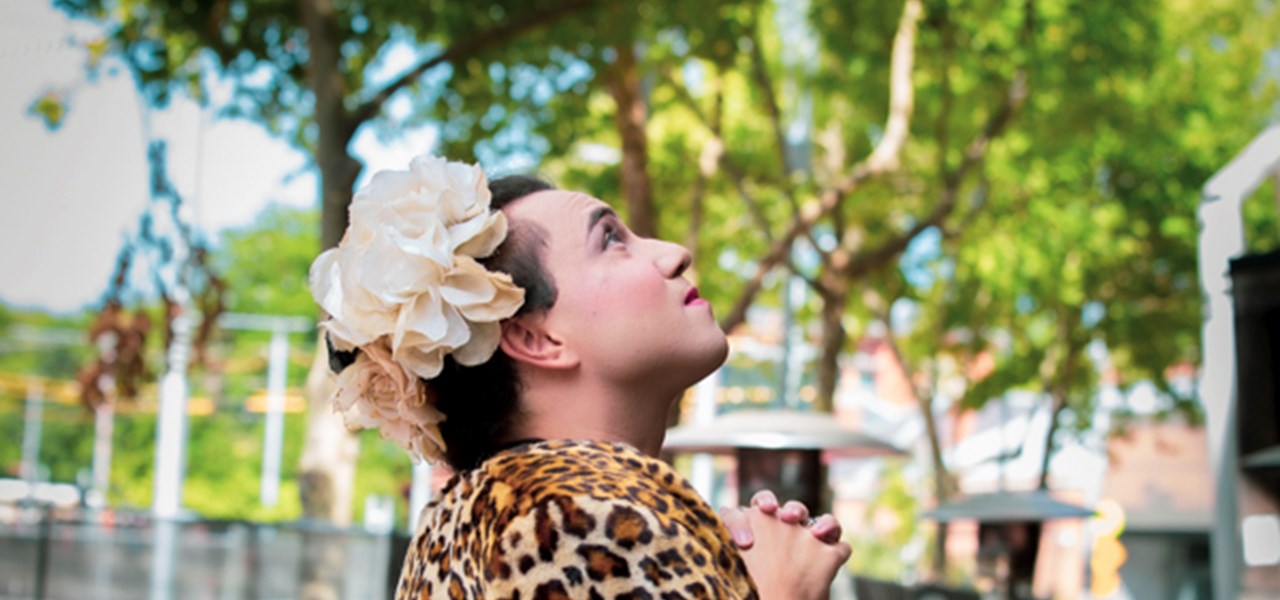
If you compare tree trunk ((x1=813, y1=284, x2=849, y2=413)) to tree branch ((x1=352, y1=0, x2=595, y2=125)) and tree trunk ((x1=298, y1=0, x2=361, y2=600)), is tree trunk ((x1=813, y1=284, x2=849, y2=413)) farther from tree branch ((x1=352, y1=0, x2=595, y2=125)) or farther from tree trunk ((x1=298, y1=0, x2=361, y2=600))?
tree trunk ((x1=298, y1=0, x2=361, y2=600))

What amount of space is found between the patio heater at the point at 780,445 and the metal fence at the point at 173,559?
2.23 meters

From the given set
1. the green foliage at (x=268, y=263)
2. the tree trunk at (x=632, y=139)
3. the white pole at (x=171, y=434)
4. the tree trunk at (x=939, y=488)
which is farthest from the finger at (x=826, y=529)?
the green foliage at (x=268, y=263)

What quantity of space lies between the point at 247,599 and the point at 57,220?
267 cm

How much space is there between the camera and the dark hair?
6.50ft

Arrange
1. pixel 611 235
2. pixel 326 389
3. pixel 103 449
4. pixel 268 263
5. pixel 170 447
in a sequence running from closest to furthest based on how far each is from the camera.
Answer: pixel 611 235 < pixel 326 389 < pixel 170 447 < pixel 268 263 < pixel 103 449

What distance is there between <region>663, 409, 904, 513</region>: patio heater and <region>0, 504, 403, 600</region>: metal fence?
2230mm

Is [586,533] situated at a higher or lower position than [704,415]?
lower

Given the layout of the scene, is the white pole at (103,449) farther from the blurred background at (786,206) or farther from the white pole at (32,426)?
the blurred background at (786,206)

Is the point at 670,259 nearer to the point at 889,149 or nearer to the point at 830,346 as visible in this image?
the point at 889,149

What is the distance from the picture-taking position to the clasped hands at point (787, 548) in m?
1.80

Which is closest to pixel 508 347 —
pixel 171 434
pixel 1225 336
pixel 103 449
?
pixel 1225 336

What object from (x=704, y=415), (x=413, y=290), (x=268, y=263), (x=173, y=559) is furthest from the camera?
(x=268, y=263)

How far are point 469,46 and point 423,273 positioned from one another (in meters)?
8.56

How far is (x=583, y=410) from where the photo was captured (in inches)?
76.5
